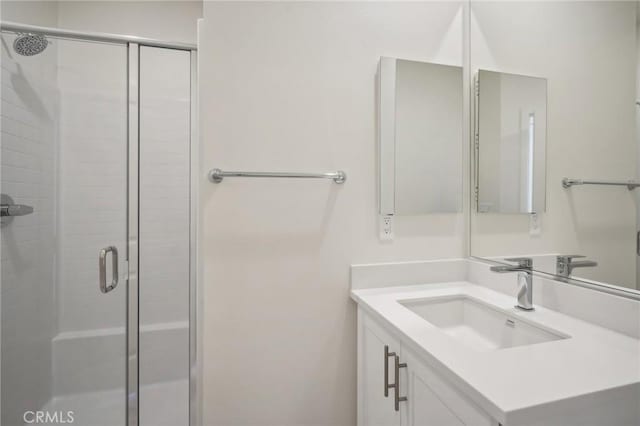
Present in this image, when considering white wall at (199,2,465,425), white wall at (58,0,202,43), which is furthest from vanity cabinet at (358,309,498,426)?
white wall at (58,0,202,43)

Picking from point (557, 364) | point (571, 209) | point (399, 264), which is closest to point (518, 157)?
point (571, 209)

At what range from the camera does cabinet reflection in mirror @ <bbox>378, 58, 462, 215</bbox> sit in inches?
51.0

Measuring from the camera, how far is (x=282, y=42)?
1.22 m

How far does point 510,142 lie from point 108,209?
169cm

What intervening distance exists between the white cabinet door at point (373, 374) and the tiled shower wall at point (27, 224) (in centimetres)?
133

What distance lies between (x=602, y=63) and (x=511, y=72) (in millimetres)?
324

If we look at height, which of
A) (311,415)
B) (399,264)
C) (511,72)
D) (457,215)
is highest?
(511,72)

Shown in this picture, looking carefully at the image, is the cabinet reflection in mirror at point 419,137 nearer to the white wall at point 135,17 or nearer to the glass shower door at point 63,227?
the glass shower door at point 63,227

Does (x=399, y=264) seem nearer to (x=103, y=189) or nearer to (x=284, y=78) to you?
(x=284, y=78)

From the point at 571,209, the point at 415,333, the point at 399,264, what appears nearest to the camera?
the point at 415,333

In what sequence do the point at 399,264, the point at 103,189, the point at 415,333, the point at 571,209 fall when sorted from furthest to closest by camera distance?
the point at 399,264
the point at 103,189
the point at 571,209
the point at 415,333

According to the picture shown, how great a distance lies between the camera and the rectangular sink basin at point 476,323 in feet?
3.16

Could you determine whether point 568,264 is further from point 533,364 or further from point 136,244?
point 136,244

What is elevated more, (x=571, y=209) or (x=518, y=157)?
(x=518, y=157)
